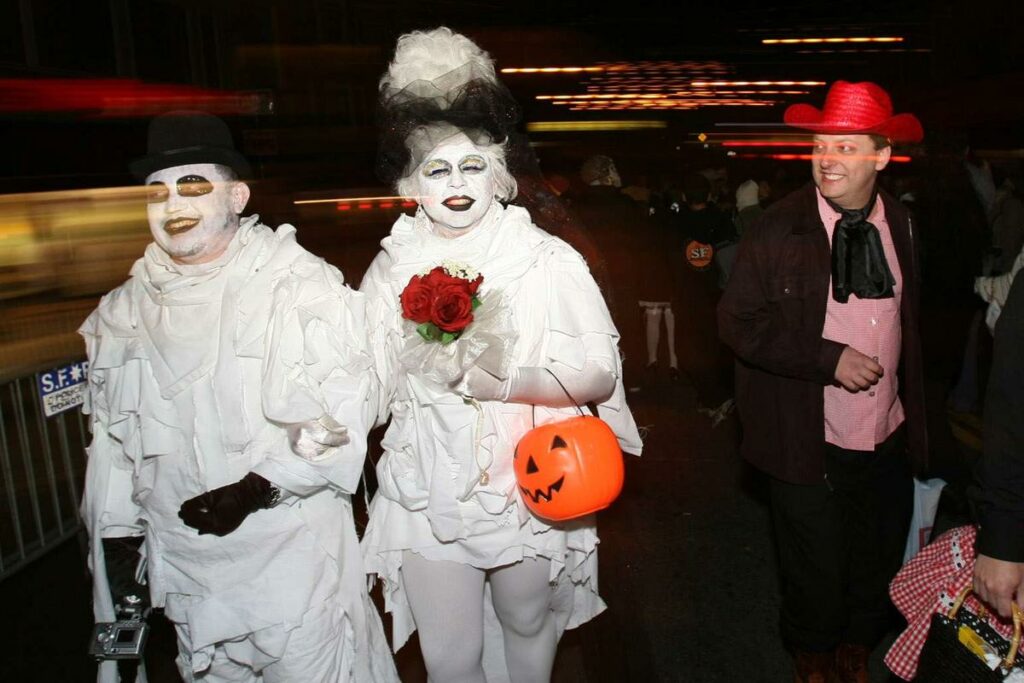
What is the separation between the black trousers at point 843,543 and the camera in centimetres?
332

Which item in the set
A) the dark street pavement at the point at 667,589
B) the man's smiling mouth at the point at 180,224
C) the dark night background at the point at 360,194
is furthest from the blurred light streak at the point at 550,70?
the man's smiling mouth at the point at 180,224

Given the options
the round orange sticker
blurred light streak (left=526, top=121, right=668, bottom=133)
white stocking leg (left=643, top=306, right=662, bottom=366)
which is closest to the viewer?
the round orange sticker

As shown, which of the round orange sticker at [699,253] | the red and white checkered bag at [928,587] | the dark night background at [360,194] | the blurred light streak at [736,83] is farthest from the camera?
the blurred light streak at [736,83]

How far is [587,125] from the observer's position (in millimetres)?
22625

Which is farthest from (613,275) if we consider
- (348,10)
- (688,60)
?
(688,60)

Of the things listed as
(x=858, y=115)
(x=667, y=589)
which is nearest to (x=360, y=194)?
(x=667, y=589)

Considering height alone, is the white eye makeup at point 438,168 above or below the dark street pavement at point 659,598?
above

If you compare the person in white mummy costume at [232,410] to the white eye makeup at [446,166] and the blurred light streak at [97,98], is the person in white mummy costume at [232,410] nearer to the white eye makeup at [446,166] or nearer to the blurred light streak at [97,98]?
the white eye makeup at [446,166]

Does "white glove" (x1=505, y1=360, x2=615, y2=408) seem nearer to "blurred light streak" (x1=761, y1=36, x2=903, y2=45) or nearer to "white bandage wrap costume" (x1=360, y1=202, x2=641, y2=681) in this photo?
"white bandage wrap costume" (x1=360, y1=202, x2=641, y2=681)

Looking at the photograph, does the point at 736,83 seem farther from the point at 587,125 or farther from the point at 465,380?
the point at 465,380

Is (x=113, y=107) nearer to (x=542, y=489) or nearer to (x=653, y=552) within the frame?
(x=653, y=552)

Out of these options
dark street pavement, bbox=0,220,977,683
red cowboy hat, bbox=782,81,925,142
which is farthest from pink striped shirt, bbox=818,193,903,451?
dark street pavement, bbox=0,220,977,683

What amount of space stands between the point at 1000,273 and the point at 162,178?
5.85 m

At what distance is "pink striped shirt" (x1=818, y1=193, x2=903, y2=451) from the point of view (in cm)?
327
